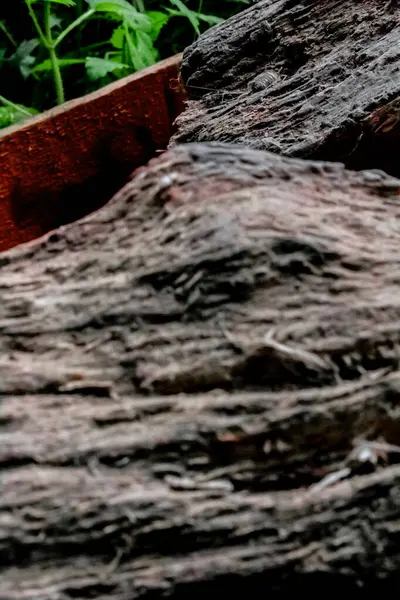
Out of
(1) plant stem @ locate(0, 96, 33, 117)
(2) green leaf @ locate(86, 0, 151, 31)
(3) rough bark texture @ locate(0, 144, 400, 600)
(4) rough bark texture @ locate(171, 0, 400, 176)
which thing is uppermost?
(2) green leaf @ locate(86, 0, 151, 31)

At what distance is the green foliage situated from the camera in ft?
6.51

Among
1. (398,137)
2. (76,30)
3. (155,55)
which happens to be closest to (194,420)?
(398,137)

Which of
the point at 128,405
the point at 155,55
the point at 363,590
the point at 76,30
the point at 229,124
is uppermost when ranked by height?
the point at 76,30

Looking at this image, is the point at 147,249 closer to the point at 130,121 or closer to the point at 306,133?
the point at 306,133

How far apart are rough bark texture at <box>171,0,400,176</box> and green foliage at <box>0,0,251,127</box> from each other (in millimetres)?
407

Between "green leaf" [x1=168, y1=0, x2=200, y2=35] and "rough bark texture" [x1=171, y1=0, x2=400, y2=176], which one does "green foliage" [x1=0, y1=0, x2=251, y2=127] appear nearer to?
"green leaf" [x1=168, y1=0, x2=200, y2=35]

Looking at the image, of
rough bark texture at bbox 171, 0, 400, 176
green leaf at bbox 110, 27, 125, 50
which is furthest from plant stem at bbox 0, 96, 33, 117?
rough bark texture at bbox 171, 0, 400, 176

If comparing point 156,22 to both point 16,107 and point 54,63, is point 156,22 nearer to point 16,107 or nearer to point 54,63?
point 54,63

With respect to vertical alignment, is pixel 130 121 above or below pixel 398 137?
above

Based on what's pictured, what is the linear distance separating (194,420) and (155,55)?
1483 millimetres

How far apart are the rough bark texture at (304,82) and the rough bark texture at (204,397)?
42 centimetres

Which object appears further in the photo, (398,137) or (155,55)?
(155,55)

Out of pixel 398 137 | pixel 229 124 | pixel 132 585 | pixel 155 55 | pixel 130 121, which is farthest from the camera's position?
pixel 155 55

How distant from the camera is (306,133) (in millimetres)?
1362
